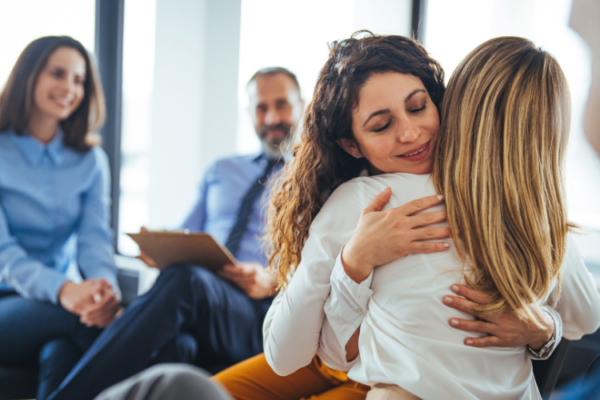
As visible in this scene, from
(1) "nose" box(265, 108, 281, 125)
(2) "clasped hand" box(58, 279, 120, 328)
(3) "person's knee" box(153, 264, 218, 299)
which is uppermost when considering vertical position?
(1) "nose" box(265, 108, 281, 125)

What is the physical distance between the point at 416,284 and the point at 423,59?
0.46m

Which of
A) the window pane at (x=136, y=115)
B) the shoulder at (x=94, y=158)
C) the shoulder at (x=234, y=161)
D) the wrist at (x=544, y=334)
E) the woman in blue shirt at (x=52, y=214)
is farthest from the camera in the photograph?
the window pane at (x=136, y=115)

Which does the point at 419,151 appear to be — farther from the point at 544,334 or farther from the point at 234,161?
the point at 234,161

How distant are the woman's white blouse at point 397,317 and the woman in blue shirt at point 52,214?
1014mm

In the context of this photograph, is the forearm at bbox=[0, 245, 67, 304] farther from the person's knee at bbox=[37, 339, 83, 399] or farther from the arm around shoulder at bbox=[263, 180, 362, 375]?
the arm around shoulder at bbox=[263, 180, 362, 375]

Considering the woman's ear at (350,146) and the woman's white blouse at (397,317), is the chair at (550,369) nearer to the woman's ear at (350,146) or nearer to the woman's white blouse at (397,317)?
the woman's white blouse at (397,317)

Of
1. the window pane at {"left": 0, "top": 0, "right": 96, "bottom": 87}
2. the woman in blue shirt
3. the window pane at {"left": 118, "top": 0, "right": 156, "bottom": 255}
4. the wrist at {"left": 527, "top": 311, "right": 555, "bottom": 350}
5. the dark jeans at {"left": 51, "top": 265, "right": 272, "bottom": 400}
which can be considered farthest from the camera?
the window pane at {"left": 118, "top": 0, "right": 156, "bottom": 255}

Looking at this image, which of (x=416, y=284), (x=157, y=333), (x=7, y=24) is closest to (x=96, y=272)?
(x=157, y=333)

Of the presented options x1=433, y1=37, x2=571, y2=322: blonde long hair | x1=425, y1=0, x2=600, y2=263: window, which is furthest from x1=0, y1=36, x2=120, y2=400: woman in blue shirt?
x1=425, y1=0, x2=600, y2=263: window

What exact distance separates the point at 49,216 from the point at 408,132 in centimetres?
159

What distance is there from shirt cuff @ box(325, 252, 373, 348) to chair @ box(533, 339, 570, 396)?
0.44 m

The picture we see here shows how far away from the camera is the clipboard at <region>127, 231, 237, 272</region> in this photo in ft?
4.60

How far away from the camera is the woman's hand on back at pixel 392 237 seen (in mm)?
719

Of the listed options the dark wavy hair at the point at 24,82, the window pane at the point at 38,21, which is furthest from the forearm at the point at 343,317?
the window pane at the point at 38,21
